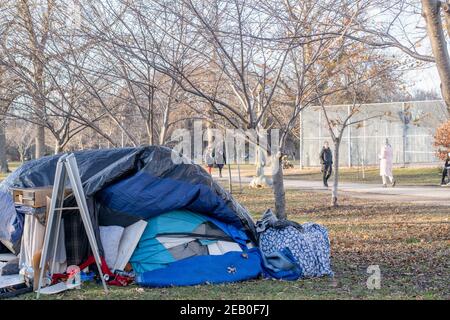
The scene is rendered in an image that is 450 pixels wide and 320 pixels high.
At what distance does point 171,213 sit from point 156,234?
1.11ft

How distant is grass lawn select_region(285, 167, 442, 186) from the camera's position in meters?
24.5

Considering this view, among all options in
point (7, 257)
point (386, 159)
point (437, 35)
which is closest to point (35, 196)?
point (7, 257)

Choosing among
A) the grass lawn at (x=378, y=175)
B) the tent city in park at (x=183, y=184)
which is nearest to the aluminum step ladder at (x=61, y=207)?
the tent city in park at (x=183, y=184)

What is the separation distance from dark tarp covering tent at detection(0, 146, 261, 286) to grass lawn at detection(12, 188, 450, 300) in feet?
0.96

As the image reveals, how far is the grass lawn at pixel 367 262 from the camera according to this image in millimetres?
6168

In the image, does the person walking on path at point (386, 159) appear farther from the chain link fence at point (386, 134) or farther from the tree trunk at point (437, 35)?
the tree trunk at point (437, 35)

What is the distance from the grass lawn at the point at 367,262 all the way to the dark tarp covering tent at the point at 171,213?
0.29 m

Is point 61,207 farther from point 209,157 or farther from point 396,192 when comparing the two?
point 209,157

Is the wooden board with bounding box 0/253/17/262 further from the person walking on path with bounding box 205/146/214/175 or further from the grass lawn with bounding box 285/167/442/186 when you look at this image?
the person walking on path with bounding box 205/146/214/175

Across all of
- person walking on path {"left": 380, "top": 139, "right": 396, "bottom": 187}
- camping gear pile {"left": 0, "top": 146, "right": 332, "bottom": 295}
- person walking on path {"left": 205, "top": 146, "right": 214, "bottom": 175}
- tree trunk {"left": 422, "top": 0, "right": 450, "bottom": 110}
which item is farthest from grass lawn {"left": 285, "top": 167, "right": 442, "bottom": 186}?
camping gear pile {"left": 0, "top": 146, "right": 332, "bottom": 295}

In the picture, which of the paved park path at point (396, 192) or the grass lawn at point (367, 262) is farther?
the paved park path at point (396, 192)

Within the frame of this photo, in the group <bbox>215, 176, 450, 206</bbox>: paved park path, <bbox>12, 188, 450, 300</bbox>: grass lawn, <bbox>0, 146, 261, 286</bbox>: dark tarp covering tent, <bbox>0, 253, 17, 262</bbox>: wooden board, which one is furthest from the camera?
<bbox>215, 176, 450, 206</bbox>: paved park path
